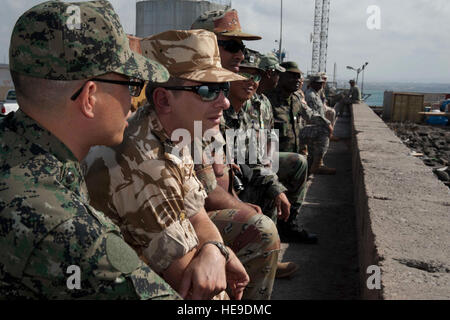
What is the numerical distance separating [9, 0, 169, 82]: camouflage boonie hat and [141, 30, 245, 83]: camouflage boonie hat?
75 cm

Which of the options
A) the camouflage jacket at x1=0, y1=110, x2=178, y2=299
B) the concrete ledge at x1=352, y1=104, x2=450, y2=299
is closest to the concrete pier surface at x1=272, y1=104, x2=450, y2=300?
the concrete ledge at x1=352, y1=104, x2=450, y2=299

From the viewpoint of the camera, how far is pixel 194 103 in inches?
81.7

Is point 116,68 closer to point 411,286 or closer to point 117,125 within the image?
point 117,125

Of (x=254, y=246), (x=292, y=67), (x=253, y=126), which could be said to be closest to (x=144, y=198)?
(x=254, y=246)

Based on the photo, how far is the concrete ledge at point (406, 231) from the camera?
2.00 m

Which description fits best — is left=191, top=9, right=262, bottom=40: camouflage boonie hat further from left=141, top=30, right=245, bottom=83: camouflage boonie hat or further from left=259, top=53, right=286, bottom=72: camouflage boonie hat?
left=141, top=30, right=245, bottom=83: camouflage boonie hat

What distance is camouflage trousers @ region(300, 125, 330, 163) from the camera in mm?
7641

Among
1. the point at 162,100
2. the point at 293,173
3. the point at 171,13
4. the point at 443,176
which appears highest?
the point at 171,13

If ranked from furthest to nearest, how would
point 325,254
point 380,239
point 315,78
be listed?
point 315,78, point 325,254, point 380,239

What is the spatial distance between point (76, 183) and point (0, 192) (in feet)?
0.69

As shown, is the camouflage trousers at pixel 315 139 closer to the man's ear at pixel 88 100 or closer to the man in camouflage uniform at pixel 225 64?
the man in camouflage uniform at pixel 225 64

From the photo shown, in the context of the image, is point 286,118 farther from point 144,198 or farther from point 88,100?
point 88,100

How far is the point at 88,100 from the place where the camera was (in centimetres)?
132

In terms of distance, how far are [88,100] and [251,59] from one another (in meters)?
2.88
